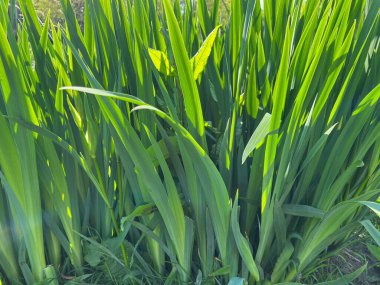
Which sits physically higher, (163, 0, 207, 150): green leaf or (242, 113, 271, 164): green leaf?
(163, 0, 207, 150): green leaf

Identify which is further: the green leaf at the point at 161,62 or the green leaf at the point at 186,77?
the green leaf at the point at 161,62

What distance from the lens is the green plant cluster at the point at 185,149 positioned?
2.83ft

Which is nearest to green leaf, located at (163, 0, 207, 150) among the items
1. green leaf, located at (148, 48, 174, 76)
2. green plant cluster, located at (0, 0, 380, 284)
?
Answer: green plant cluster, located at (0, 0, 380, 284)

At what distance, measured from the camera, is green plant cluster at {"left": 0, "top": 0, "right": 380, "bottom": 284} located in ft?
2.83

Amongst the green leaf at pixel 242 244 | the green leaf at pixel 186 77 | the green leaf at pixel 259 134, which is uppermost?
the green leaf at pixel 186 77

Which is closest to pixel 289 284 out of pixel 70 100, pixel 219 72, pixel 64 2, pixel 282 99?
pixel 282 99

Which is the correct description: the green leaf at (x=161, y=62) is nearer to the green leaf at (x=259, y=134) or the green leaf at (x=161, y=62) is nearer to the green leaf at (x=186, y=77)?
the green leaf at (x=186, y=77)

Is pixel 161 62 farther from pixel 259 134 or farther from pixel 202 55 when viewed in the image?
pixel 259 134

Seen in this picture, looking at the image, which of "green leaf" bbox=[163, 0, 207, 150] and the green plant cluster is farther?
the green plant cluster

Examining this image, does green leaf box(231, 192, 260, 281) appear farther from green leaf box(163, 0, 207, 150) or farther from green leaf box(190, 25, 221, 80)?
green leaf box(190, 25, 221, 80)

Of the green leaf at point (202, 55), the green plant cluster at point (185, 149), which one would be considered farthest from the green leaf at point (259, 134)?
the green leaf at point (202, 55)

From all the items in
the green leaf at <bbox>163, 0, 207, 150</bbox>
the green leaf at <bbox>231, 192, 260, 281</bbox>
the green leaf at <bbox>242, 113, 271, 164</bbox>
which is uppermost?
the green leaf at <bbox>163, 0, 207, 150</bbox>

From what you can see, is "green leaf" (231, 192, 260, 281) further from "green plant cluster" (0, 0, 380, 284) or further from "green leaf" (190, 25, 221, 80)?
"green leaf" (190, 25, 221, 80)

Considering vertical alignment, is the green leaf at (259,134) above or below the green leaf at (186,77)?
below
